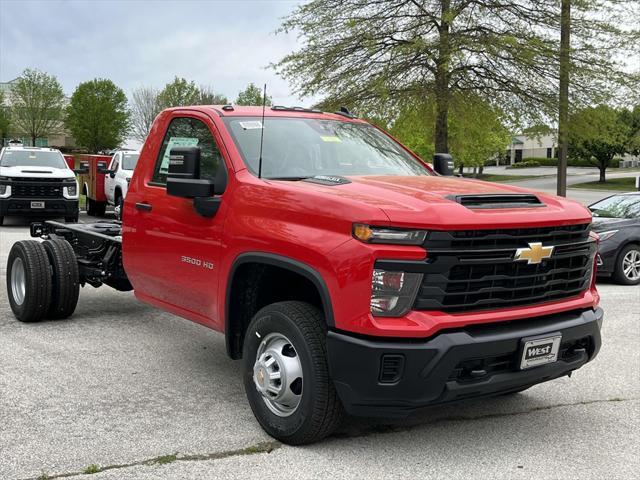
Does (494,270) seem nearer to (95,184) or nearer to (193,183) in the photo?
(193,183)

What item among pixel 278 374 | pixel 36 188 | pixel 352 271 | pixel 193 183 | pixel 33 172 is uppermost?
pixel 33 172

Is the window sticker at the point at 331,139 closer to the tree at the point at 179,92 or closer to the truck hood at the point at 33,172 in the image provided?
the truck hood at the point at 33,172

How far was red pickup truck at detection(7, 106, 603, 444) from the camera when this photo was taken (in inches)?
142

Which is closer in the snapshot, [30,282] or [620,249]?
[30,282]

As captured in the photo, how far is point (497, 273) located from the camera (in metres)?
3.81

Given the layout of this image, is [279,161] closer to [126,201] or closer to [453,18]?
[126,201]

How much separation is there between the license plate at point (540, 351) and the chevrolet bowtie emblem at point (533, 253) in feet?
1.38

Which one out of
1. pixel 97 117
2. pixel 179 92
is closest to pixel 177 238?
pixel 179 92

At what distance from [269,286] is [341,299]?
99 centimetres

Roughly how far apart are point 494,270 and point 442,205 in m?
0.44

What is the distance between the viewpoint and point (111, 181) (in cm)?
1977

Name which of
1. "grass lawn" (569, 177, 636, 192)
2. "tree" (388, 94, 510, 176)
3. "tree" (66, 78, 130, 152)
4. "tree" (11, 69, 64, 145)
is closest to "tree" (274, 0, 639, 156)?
"tree" (388, 94, 510, 176)

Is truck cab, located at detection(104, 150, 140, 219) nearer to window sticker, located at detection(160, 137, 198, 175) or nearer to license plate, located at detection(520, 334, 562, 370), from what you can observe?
window sticker, located at detection(160, 137, 198, 175)

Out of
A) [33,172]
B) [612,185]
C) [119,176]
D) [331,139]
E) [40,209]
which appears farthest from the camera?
[612,185]
